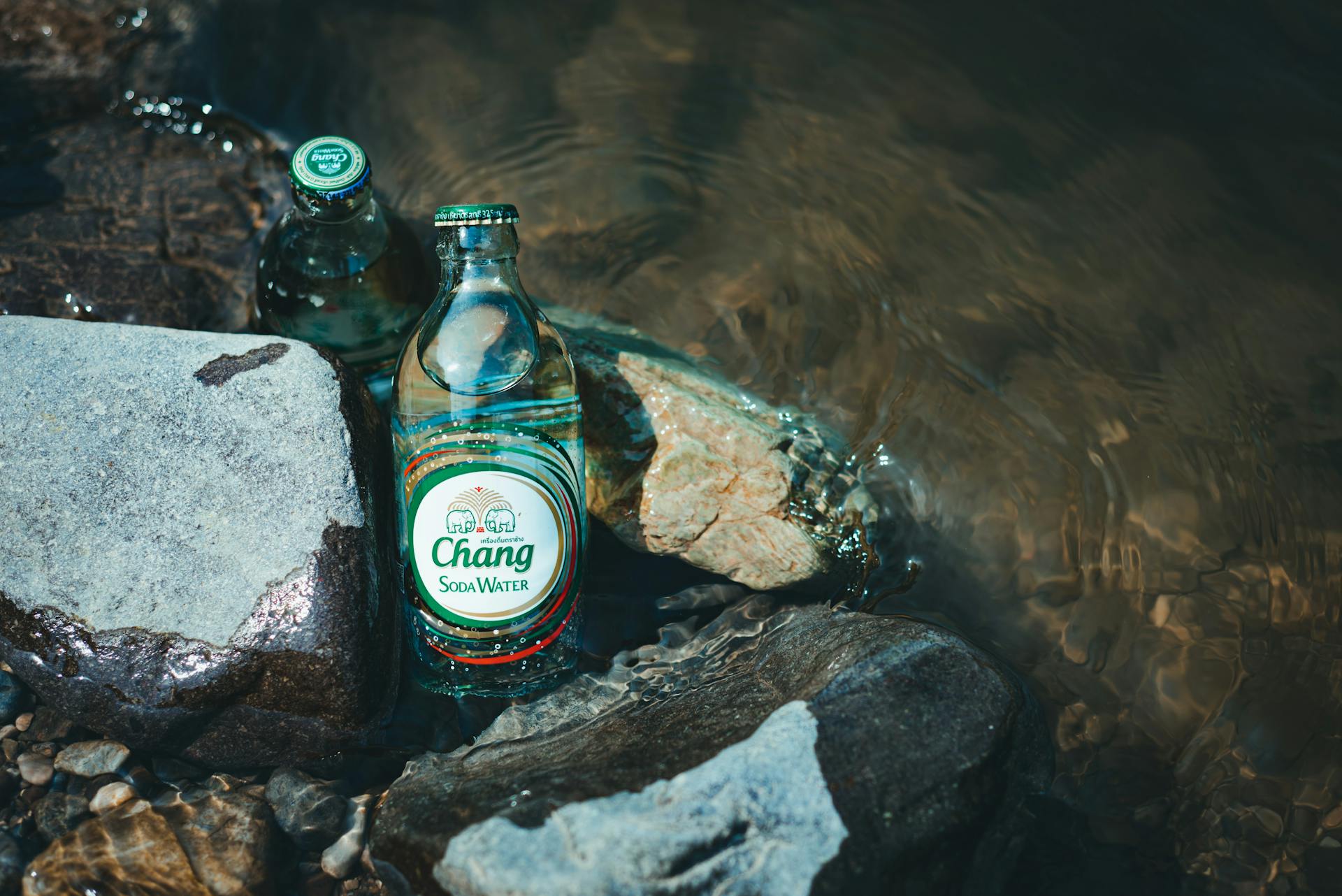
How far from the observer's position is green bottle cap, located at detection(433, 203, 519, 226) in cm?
274

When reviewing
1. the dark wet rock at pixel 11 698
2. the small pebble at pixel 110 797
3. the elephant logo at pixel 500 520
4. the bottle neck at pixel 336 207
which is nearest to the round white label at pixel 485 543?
the elephant logo at pixel 500 520

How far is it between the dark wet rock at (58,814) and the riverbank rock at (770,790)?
36.1 inches

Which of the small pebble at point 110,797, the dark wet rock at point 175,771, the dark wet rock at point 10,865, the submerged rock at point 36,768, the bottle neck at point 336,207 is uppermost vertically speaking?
the bottle neck at point 336,207

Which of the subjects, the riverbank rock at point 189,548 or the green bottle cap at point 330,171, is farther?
the green bottle cap at point 330,171

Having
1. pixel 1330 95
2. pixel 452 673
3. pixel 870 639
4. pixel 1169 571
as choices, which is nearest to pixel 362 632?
pixel 452 673

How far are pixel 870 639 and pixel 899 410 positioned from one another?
126 cm

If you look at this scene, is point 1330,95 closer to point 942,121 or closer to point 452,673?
point 942,121

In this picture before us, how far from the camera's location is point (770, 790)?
2.22 meters

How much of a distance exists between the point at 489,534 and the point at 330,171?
124cm

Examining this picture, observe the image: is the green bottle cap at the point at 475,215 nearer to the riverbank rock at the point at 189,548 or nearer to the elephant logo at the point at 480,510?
the riverbank rock at the point at 189,548

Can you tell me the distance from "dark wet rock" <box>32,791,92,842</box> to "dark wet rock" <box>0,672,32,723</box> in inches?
11.8

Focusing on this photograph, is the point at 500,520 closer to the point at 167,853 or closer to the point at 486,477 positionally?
the point at 486,477

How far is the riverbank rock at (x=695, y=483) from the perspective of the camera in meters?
3.17

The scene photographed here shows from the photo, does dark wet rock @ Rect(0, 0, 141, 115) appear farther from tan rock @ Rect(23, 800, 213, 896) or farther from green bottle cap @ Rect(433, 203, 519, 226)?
tan rock @ Rect(23, 800, 213, 896)
